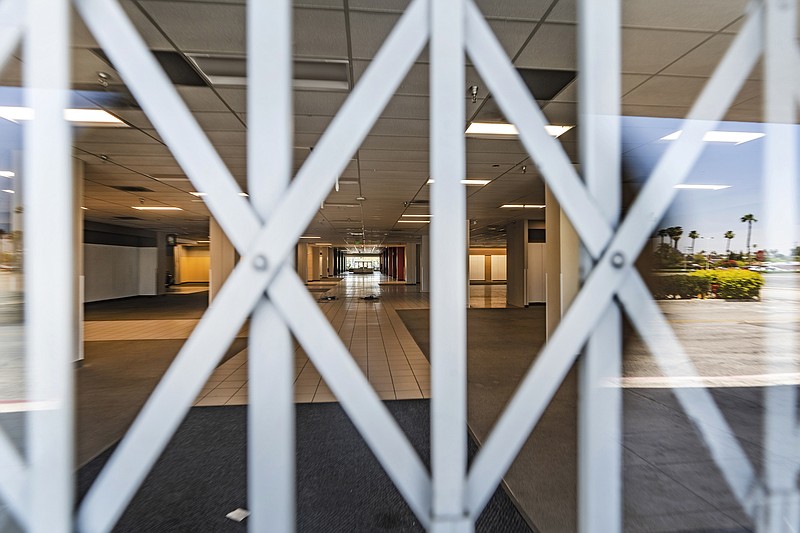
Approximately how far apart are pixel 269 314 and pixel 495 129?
4.31 metres

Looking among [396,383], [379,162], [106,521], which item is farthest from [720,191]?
[106,521]

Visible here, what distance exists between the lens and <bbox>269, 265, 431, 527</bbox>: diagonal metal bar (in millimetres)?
878

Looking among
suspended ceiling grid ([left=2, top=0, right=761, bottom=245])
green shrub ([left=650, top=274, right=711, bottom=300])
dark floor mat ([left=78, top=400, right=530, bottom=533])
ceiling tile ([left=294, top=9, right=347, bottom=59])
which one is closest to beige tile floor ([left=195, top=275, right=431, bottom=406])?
dark floor mat ([left=78, top=400, right=530, bottom=533])

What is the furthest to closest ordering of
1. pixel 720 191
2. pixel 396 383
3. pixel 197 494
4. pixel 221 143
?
pixel 720 191
pixel 221 143
pixel 396 383
pixel 197 494

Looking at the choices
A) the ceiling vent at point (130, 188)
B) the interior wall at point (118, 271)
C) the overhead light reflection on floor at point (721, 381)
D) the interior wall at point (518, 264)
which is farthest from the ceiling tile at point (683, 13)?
the interior wall at point (118, 271)

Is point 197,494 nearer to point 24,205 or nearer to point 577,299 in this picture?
point 24,205

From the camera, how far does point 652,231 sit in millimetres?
969

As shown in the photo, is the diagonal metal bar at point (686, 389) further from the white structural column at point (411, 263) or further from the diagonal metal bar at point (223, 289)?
the white structural column at point (411, 263)

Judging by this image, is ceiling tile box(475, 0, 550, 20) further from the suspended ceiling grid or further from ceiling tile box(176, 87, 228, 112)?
ceiling tile box(176, 87, 228, 112)

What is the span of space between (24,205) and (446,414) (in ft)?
3.36

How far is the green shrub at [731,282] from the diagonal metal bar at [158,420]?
11.4m

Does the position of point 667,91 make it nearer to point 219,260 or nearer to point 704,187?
point 704,187

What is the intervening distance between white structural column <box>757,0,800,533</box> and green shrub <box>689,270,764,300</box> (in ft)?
33.4

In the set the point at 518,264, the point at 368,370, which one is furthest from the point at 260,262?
the point at 518,264
